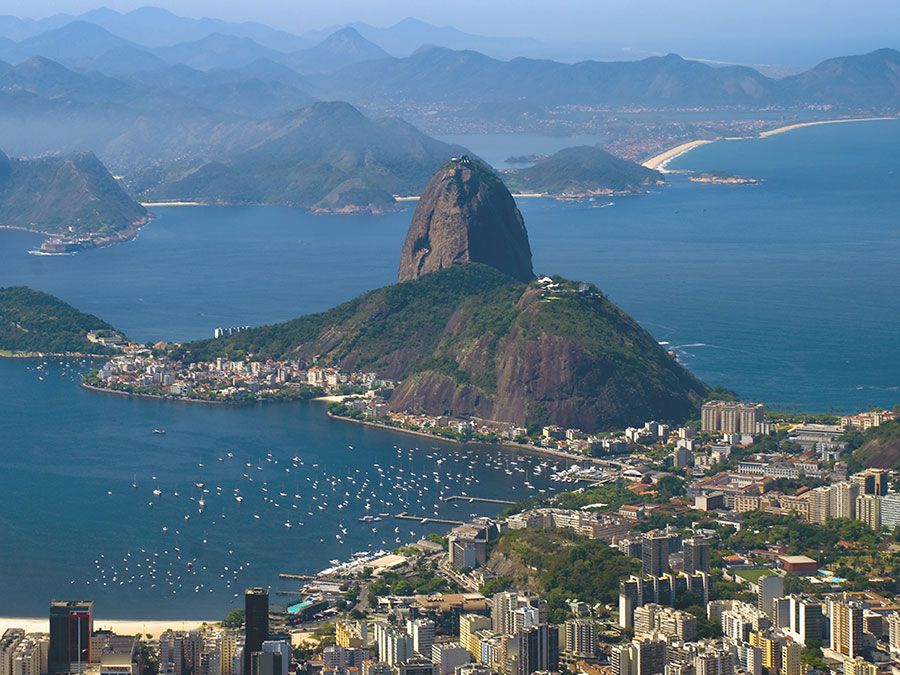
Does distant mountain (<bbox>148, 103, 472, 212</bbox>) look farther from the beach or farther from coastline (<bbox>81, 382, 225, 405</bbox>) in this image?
coastline (<bbox>81, 382, 225, 405</bbox>)

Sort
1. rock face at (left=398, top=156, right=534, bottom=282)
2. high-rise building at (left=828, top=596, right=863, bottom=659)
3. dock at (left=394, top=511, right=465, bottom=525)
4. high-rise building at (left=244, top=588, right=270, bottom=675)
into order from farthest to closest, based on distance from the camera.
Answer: rock face at (left=398, top=156, right=534, bottom=282)
dock at (left=394, top=511, right=465, bottom=525)
high-rise building at (left=828, top=596, right=863, bottom=659)
high-rise building at (left=244, top=588, right=270, bottom=675)

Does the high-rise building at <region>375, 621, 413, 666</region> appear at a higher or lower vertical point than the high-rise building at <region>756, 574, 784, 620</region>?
lower

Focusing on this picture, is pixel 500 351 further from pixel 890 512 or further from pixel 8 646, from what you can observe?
pixel 8 646

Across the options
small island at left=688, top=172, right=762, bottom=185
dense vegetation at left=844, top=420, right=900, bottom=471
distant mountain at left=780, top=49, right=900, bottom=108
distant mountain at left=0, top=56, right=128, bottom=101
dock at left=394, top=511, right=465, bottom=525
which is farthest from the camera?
distant mountain at left=780, top=49, right=900, bottom=108

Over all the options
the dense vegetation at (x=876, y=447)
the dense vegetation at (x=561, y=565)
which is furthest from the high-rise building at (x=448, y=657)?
the dense vegetation at (x=876, y=447)

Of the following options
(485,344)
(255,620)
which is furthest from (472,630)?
(485,344)

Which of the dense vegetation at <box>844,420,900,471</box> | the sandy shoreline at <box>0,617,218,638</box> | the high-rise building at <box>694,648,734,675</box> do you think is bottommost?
the sandy shoreline at <box>0,617,218,638</box>

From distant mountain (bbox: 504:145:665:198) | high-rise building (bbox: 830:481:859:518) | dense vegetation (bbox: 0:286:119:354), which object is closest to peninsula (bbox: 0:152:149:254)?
distant mountain (bbox: 504:145:665:198)
